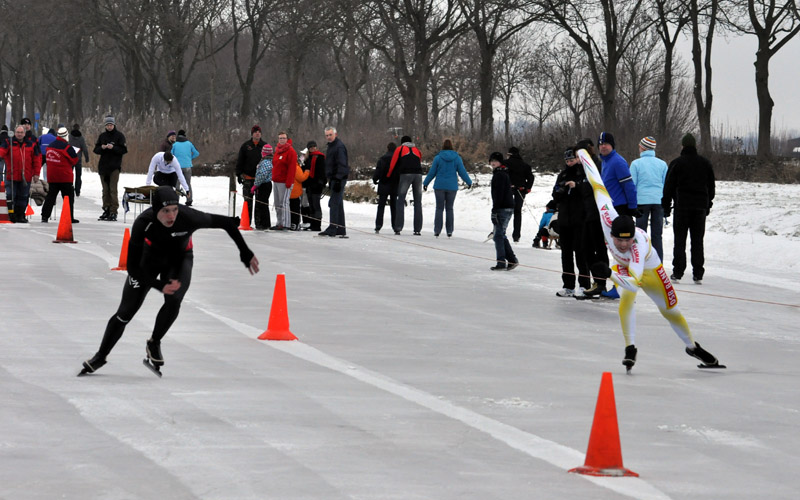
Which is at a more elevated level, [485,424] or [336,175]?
[336,175]

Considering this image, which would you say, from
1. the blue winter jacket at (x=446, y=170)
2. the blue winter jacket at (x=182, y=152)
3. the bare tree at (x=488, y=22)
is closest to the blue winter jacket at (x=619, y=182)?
the blue winter jacket at (x=446, y=170)

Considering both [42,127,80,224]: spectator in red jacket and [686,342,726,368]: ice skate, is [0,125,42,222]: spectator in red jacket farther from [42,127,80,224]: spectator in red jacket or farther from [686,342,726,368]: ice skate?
[686,342,726,368]: ice skate

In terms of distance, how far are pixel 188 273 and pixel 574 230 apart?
6691 mm

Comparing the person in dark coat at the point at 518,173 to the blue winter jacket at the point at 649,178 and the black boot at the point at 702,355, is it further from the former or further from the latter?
the black boot at the point at 702,355

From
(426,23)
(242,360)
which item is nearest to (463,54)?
(426,23)

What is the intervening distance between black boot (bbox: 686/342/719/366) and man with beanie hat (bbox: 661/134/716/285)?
620 centimetres

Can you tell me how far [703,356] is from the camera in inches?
404

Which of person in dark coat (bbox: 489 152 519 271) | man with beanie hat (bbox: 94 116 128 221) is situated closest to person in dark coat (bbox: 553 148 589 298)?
person in dark coat (bbox: 489 152 519 271)

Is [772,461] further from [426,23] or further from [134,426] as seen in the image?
[426,23]

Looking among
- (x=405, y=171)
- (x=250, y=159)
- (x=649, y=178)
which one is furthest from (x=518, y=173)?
(x=649, y=178)

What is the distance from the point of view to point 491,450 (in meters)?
7.00

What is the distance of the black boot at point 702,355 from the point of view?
10.2 meters

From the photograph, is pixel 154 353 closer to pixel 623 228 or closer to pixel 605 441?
pixel 623 228

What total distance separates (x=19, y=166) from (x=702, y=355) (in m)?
16.3
